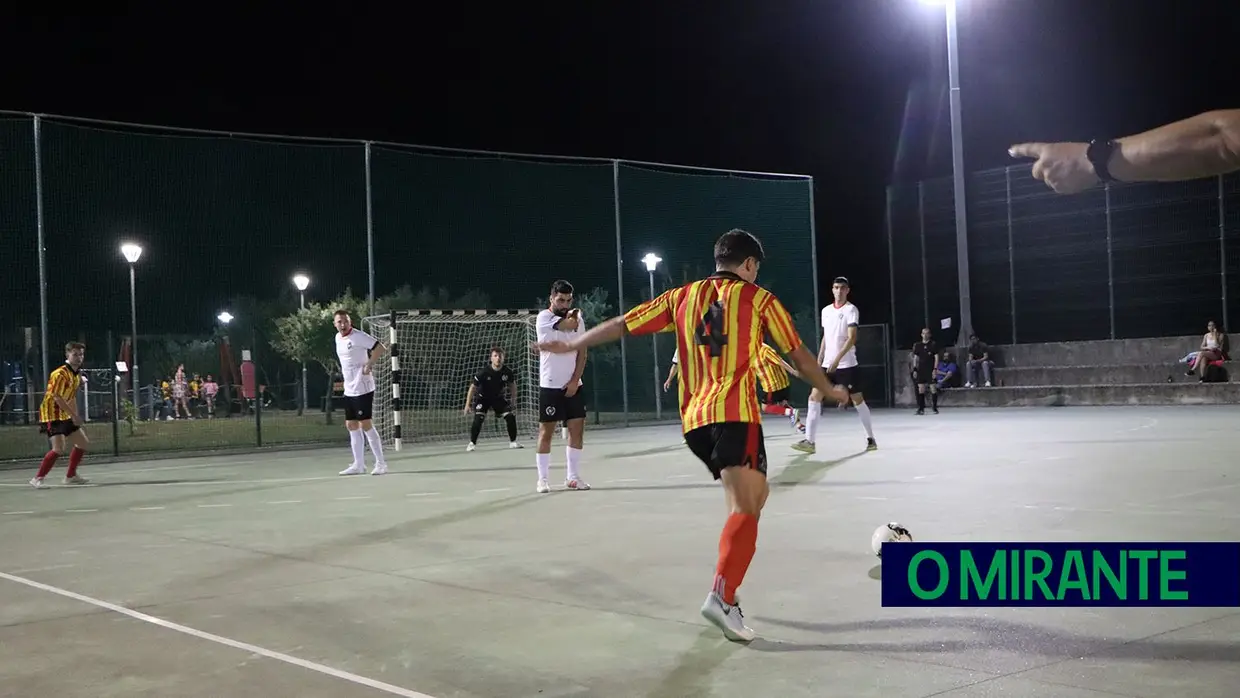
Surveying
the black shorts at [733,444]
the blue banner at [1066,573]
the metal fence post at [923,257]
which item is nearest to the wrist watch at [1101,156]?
the blue banner at [1066,573]

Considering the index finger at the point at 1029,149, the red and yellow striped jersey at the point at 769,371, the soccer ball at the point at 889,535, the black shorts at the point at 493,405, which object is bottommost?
the soccer ball at the point at 889,535

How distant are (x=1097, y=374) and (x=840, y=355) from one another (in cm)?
1439

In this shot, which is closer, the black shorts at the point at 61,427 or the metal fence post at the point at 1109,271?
the black shorts at the point at 61,427

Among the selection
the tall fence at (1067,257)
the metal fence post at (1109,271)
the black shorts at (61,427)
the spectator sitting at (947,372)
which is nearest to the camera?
the black shorts at (61,427)

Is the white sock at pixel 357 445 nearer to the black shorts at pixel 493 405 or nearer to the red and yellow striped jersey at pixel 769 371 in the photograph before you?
the black shorts at pixel 493 405

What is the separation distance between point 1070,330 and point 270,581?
25.1 metres

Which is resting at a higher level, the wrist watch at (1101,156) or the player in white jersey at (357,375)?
the wrist watch at (1101,156)

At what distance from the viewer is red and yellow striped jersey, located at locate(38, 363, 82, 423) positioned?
15008mm

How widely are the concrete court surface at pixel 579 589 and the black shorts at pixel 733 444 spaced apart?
2.64 feet

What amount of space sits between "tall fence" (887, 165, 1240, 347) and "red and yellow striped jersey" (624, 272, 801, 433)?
22.3 meters

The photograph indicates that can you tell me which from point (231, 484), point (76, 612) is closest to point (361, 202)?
point (231, 484)

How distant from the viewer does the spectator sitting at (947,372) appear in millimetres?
29219

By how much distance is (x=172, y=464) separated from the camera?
765 inches

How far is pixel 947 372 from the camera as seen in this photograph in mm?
29219
